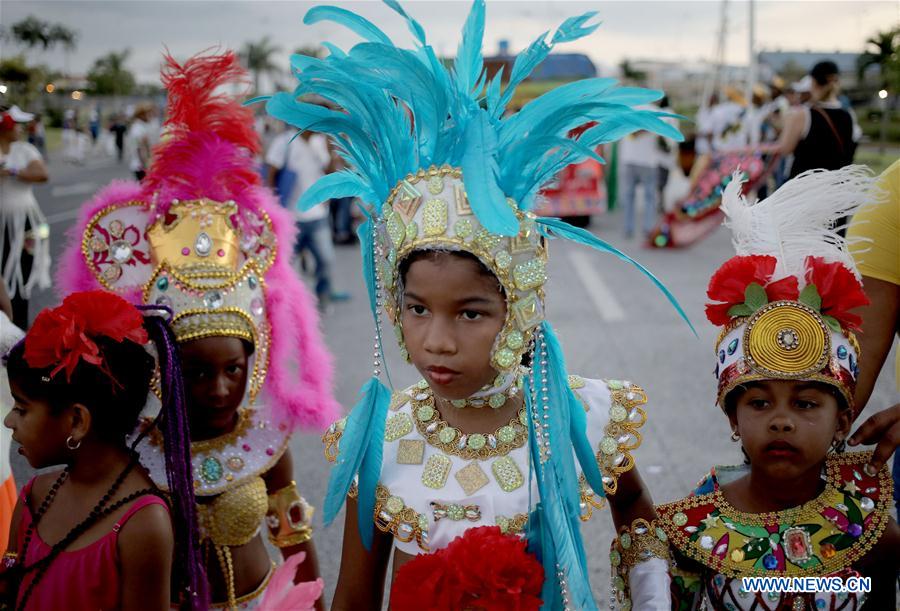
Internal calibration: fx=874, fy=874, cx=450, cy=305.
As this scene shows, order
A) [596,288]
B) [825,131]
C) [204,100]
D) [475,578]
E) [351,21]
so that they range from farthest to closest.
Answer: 1. [596,288]
2. [825,131]
3. [204,100]
4. [351,21]
5. [475,578]

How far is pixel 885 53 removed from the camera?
324 centimetres

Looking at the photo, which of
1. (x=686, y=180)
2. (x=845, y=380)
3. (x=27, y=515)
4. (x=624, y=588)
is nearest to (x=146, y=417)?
(x=27, y=515)

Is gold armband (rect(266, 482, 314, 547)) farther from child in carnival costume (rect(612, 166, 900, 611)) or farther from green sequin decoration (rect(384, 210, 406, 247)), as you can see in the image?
green sequin decoration (rect(384, 210, 406, 247))

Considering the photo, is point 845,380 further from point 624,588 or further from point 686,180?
point 686,180

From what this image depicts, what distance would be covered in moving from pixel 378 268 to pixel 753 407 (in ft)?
3.14

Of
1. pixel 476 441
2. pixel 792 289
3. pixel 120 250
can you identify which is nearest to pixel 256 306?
pixel 120 250

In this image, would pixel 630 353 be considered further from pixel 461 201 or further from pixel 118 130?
pixel 118 130

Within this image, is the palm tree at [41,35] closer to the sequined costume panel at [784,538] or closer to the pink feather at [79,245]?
the pink feather at [79,245]

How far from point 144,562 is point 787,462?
59.3 inches

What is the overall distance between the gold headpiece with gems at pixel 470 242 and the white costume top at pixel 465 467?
220 mm

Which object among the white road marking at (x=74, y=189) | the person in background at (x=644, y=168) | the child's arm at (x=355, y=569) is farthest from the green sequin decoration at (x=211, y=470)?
the white road marking at (x=74, y=189)

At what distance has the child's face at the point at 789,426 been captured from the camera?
2041mm

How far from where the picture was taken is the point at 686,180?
15008mm

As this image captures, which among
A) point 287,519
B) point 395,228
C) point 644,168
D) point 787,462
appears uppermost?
point 395,228
